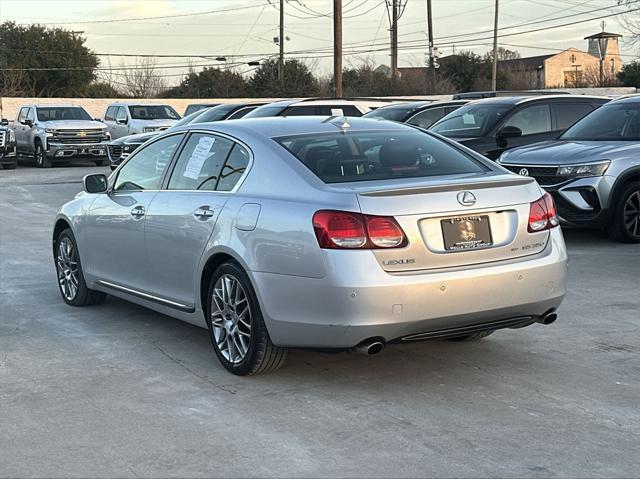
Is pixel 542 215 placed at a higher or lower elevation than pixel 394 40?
lower

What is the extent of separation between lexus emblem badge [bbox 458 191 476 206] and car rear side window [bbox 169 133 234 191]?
1639 mm

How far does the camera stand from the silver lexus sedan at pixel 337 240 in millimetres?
5047

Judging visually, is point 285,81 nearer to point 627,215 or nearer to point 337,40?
point 337,40

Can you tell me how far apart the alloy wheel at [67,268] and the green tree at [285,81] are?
170 ft

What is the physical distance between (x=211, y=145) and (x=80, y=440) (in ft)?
7.77

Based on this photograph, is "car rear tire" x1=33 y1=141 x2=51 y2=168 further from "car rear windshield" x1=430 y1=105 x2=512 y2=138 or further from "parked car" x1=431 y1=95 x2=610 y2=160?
"parked car" x1=431 y1=95 x2=610 y2=160

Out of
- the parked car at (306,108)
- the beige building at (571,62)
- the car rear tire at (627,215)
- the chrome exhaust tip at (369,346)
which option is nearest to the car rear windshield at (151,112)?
the parked car at (306,108)

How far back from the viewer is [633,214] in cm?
1074

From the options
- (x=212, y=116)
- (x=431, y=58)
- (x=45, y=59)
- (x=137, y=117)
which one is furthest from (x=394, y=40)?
(x=212, y=116)

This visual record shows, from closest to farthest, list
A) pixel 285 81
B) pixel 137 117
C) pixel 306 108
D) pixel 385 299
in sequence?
pixel 385 299
pixel 306 108
pixel 137 117
pixel 285 81

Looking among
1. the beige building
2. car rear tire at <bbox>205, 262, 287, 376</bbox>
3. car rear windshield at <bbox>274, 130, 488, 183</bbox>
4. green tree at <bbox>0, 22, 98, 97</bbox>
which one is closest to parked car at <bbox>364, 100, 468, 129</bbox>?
car rear windshield at <bbox>274, 130, 488, 183</bbox>

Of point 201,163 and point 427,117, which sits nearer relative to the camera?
point 201,163

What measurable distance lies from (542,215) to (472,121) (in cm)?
885

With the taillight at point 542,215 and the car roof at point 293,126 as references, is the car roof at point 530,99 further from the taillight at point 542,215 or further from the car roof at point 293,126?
the taillight at point 542,215
